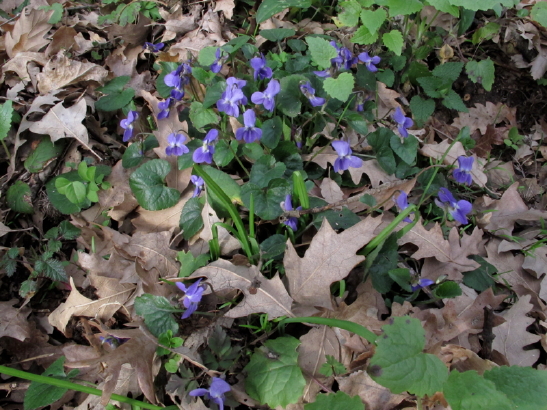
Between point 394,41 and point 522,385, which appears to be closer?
point 522,385

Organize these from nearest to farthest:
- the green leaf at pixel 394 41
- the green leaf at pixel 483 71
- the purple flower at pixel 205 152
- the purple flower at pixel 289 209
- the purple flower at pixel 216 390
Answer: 1. the purple flower at pixel 216 390
2. the purple flower at pixel 289 209
3. the purple flower at pixel 205 152
4. the green leaf at pixel 394 41
5. the green leaf at pixel 483 71

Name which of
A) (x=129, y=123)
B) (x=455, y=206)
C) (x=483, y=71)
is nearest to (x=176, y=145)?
(x=129, y=123)

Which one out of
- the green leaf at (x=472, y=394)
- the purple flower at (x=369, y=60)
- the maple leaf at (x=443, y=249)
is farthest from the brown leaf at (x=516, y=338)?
the purple flower at (x=369, y=60)

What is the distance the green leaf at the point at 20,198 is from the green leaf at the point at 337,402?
206 cm

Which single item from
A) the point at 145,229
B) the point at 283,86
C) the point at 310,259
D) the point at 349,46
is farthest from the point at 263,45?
the point at 310,259

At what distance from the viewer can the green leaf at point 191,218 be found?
88.0 inches

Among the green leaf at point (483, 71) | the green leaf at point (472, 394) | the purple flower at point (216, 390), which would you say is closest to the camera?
the green leaf at point (472, 394)

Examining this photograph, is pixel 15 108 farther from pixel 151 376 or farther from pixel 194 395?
pixel 194 395

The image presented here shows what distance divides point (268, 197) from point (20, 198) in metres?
1.58

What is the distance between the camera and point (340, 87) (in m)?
2.25

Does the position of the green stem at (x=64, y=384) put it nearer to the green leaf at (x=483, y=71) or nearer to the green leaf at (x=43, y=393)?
the green leaf at (x=43, y=393)

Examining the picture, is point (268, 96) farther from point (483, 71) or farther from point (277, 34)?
point (483, 71)

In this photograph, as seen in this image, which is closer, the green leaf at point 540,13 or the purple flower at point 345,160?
the purple flower at point 345,160

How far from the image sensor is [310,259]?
6.41 ft
